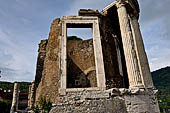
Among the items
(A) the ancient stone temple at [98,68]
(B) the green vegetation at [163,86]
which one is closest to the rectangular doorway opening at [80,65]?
(A) the ancient stone temple at [98,68]

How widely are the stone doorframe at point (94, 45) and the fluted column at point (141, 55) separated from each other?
9.15 ft

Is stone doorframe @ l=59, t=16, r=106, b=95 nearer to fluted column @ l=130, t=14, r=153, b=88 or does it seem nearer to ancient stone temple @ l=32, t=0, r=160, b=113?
ancient stone temple @ l=32, t=0, r=160, b=113

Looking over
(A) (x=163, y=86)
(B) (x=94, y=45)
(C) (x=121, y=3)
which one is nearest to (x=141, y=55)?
(B) (x=94, y=45)

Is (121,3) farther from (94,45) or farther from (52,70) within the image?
(52,70)

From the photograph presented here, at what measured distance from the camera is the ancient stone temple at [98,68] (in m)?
6.10

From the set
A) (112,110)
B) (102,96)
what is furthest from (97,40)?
(112,110)

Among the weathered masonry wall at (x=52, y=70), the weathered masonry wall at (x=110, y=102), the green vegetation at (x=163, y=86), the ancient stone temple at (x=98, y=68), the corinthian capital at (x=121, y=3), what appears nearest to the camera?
the weathered masonry wall at (x=110, y=102)

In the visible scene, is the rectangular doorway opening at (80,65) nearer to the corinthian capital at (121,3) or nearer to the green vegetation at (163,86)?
the corinthian capital at (121,3)

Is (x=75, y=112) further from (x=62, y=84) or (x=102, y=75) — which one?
(x=102, y=75)

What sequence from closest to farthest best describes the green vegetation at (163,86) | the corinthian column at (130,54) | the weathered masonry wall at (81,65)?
the corinthian column at (130,54)
the weathered masonry wall at (81,65)
the green vegetation at (163,86)

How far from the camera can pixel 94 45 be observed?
26.0 feet

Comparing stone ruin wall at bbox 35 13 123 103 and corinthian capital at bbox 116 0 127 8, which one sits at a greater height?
corinthian capital at bbox 116 0 127 8

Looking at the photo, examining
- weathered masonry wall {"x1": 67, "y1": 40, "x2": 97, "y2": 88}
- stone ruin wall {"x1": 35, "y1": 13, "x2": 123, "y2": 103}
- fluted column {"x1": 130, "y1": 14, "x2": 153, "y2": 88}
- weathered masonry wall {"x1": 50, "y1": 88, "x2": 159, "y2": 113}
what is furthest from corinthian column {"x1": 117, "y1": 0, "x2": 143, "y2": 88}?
weathered masonry wall {"x1": 67, "y1": 40, "x2": 97, "y2": 88}

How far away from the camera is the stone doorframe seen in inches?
273
